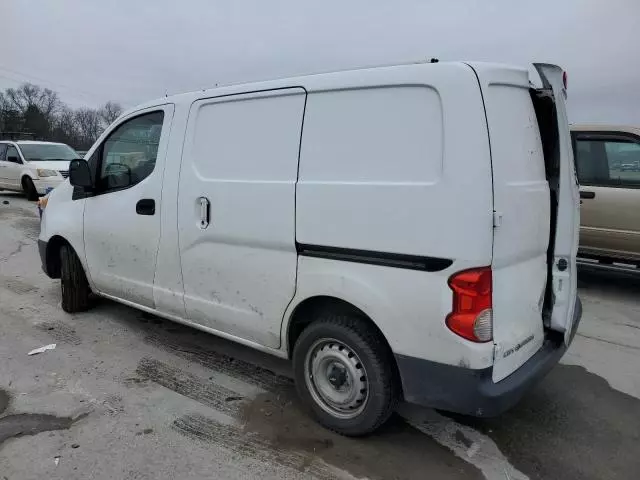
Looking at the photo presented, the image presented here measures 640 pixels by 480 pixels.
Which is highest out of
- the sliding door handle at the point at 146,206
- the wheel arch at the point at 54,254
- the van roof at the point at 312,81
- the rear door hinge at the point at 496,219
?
the van roof at the point at 312,81

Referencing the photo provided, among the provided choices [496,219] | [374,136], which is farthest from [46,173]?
[496,219]

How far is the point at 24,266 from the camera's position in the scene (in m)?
7.10

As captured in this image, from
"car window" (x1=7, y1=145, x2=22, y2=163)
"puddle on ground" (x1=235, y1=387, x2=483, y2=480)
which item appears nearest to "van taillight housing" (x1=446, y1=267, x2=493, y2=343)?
"puddle on ground" (x1=235, y1=387, x2=483, y2=480)

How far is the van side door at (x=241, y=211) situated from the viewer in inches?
120

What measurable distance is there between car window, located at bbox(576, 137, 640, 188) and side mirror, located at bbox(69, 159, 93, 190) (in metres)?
5.61

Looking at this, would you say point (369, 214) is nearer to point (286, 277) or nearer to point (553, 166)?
point (286, 277)

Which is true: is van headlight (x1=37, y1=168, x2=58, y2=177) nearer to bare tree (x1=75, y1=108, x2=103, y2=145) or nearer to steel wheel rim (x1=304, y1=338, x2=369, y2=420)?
steel wheel rim (x1=304, y1=338, x2=369, y2=420)

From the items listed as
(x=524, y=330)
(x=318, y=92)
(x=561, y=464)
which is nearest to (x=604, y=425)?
(x=561, y=464)

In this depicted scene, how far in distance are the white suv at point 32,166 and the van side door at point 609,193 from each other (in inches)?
496

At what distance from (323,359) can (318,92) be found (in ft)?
5.16

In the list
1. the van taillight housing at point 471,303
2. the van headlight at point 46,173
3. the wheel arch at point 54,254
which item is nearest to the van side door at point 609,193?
the van taillight housing at point 471,303

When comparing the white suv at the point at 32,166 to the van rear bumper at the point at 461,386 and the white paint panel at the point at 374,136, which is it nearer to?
the white paint panel at the point at 374,136

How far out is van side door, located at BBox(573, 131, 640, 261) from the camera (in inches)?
233

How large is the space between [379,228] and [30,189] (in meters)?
14.4
